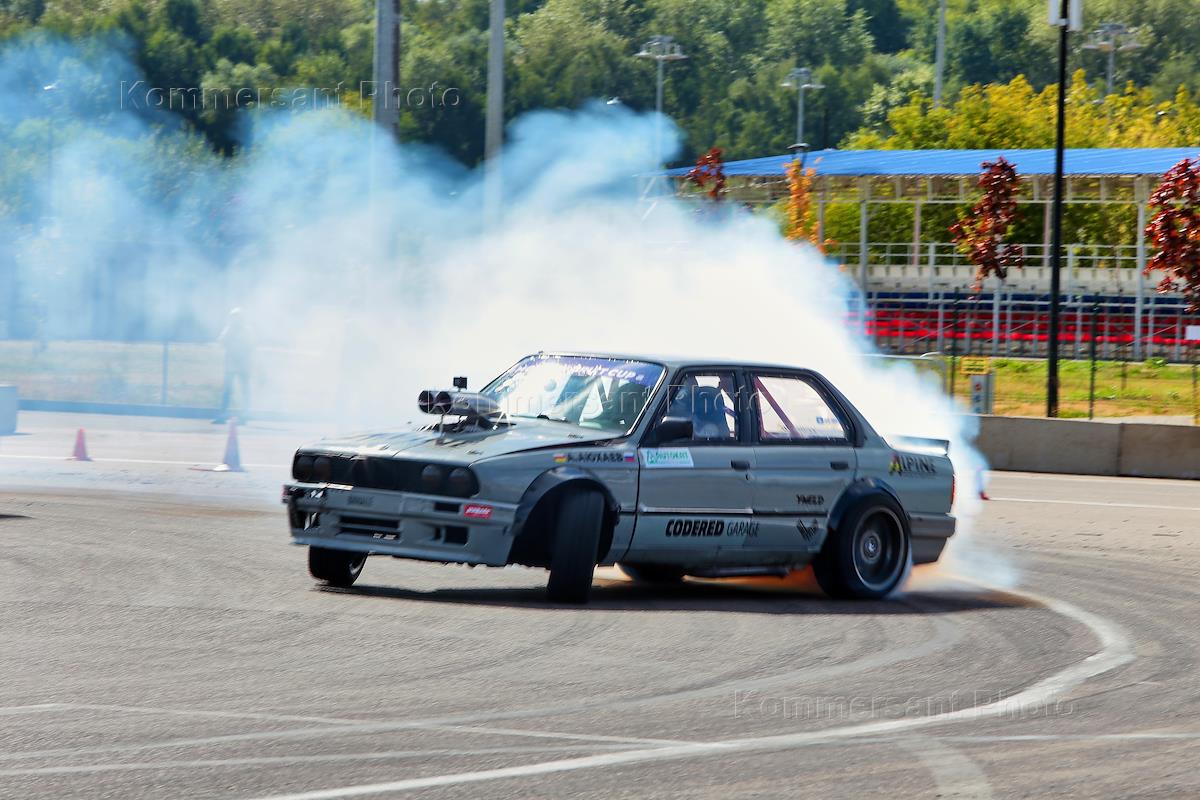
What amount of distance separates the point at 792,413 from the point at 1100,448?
13.4 metres

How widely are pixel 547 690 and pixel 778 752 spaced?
133cm

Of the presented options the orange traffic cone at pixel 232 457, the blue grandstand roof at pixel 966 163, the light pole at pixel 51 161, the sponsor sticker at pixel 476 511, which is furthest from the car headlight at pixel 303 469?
the blue grandstand roof at pixel 966 163

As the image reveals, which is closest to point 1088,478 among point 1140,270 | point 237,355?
point 237,355

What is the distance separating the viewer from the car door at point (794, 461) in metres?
10.7

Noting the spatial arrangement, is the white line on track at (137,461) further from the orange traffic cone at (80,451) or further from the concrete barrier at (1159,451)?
the concrete barrier at (1159,451)

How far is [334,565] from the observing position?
10508mm

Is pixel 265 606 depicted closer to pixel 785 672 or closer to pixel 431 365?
pixel 785 672

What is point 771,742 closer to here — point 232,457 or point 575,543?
point 575,543

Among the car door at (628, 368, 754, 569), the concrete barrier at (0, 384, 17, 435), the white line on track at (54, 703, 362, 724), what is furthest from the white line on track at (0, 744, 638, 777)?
the concrete barrier at (0, 384, 17, 435)

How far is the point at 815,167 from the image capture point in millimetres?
45000

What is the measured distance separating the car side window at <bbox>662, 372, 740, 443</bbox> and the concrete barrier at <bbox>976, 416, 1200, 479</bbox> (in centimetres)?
1363

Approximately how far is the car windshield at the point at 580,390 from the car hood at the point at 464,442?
0.56ft

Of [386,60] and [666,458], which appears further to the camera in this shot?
[386,60]

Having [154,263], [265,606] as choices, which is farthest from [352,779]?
[154,263]
